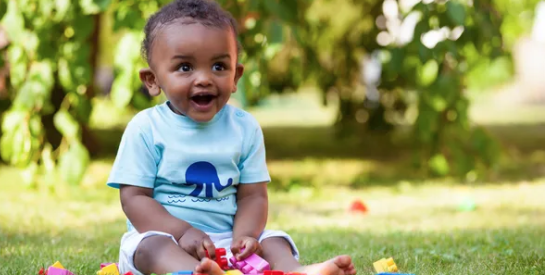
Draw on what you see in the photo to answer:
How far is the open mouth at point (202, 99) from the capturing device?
226cm

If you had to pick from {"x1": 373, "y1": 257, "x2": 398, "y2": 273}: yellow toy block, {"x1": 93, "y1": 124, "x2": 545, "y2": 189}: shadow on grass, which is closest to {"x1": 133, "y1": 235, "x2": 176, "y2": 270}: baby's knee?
{"x1": 373, "y1": 257, "x2": 398, "y2": 273}: yellow toy block

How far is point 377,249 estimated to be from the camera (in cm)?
285

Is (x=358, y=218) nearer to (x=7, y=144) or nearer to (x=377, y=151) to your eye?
(x=7, y=144)

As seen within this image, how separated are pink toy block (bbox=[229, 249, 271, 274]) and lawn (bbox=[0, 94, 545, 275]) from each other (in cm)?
43

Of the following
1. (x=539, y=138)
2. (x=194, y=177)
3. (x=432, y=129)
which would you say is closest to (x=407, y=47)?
(x=432, y=129)

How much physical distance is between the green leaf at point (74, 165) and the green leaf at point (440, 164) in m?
2.27

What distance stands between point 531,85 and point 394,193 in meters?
14.0

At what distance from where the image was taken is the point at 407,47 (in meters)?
A: 4.55

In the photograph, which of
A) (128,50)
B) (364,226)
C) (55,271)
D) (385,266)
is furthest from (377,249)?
(128,50)

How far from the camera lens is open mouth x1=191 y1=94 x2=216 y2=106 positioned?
2260 millimetres

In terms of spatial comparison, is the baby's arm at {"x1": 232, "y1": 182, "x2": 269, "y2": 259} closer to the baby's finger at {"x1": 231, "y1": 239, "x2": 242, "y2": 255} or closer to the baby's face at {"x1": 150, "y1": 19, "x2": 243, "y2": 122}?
the baby's finger at {"x1": 231, "y1": 239, "x2": 242, "y2": 255}

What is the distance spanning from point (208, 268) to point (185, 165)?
440 millimetres

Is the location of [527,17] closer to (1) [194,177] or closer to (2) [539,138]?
(2) [539,138]

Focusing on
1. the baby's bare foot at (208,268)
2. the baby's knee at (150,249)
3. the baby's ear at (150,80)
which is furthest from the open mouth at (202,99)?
the baby's bare foot at (208,268)
